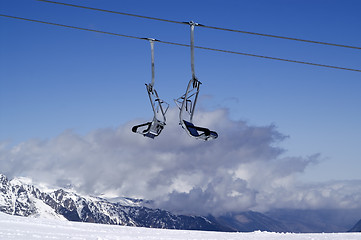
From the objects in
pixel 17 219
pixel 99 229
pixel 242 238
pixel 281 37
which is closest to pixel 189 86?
pixel 281 37

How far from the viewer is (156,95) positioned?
16750 mm

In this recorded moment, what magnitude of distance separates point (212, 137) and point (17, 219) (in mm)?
36519

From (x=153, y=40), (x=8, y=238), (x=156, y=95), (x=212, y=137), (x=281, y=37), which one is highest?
(x=281, y=37)

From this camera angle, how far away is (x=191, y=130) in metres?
16.1

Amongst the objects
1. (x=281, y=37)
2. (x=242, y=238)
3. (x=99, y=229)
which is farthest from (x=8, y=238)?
(x=281, y=37)

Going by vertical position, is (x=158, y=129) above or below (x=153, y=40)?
below

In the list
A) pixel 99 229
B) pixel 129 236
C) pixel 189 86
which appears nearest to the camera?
pixel 189 86

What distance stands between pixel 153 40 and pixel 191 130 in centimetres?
361

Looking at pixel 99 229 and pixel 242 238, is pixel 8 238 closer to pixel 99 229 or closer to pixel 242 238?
pixel 99 229

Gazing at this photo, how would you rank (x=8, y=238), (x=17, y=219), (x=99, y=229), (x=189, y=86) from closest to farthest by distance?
1. (x=189, y=86)
2. (x=8, y=238)
3. (x=99, y=229)
4. (x=17, y=219)

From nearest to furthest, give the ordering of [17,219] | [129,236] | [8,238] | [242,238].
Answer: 1. [8,238]
2. [129,236]
3. [242,238]
4. [17,219]

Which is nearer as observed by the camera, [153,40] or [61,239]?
[153,40]

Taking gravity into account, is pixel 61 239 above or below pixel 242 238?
below

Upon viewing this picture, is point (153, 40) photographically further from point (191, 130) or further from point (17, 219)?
point (17, 219)
